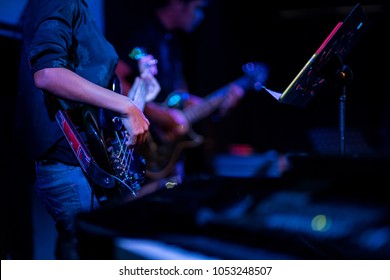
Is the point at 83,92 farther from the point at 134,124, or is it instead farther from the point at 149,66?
the point at 149,66

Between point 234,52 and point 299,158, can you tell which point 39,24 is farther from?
point 234,52

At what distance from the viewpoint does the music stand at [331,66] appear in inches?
58.9

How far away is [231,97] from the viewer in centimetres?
369

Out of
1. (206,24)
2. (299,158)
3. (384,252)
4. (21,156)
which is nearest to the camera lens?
(384,252)

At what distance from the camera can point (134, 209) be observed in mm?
876

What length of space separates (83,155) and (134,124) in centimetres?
20

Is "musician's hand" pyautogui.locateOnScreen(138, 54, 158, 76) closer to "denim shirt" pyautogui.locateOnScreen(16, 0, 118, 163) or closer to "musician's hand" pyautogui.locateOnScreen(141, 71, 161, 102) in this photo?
"musician's hand" pyautogui.locateOnScreen(141, 71, 161, 102)

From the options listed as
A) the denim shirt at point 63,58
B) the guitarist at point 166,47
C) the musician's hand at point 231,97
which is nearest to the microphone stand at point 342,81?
the denim shirt at point 63,58

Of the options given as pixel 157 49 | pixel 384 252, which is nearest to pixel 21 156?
pixel 384 252

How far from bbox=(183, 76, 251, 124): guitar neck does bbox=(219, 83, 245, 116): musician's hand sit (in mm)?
29

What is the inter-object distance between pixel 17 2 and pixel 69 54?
1.26 feet

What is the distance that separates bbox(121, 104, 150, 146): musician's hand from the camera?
4.26 ft

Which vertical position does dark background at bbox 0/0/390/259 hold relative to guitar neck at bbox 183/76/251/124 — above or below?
above

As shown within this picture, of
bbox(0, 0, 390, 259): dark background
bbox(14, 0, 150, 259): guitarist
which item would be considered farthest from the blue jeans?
bbox(0, 0, 390, 259): dark background
